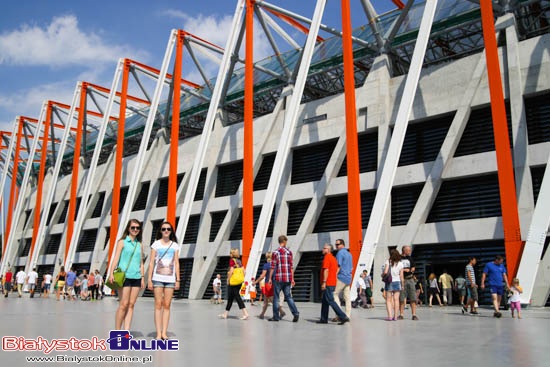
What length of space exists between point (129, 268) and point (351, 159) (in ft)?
49.1

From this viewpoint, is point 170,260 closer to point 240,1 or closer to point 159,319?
point 159,319

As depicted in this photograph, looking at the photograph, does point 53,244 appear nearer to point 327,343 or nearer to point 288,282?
point 288,282

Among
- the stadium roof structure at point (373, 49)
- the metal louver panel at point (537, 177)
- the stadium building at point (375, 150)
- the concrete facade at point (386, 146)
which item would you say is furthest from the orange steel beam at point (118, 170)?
the metal louver panel at point (537, 177)

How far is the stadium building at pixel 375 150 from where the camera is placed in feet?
64.3

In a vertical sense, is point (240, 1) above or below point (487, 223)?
above

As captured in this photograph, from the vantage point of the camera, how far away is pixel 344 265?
11008 mm

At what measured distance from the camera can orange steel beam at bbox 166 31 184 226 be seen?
94.9 feet

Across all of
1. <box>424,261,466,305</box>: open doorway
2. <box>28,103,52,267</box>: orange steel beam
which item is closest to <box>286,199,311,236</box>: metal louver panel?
<box>424,261,466,305</box>: open doorway

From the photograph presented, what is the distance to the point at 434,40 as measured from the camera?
1067 inches

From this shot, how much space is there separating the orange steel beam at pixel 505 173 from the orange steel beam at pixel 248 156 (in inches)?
453

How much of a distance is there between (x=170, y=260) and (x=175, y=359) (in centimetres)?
184

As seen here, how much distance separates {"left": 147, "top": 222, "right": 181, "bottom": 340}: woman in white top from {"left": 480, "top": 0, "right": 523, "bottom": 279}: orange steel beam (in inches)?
518

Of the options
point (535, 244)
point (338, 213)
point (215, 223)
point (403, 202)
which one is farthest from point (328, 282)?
point (215, 223)

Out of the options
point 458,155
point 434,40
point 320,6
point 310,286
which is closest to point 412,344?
point 458,155
